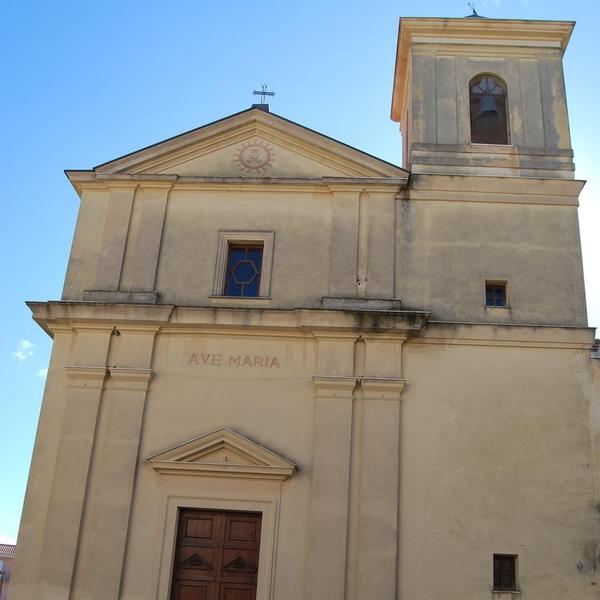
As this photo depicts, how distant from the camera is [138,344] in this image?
14664mm

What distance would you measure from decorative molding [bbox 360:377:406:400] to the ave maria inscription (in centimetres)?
167

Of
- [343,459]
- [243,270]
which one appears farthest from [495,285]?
[243,270]

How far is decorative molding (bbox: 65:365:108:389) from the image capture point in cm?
1438

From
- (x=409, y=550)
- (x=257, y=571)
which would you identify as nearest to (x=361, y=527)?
(x=409, y=550)

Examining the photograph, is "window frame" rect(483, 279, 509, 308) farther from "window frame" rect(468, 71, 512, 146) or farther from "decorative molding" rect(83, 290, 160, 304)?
"decorative molding" rect(83, 290, 160, 304)

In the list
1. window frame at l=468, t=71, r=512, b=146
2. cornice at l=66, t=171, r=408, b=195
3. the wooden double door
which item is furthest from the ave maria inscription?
window frame at l=468, t=71, r=512, b=146

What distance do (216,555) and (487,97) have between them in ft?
35.6

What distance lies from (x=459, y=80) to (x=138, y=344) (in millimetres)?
8769

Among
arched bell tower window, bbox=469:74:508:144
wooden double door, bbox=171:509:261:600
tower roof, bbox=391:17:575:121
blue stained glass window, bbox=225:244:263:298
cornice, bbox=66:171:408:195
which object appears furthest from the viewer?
tower roof, bbox=391:17:575:121

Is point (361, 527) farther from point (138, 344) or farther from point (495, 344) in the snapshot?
point (138, 344)

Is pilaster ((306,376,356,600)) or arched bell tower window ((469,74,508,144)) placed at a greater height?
arched bell tower window ((469,74,508,144))

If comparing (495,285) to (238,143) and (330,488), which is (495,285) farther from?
(238,143)

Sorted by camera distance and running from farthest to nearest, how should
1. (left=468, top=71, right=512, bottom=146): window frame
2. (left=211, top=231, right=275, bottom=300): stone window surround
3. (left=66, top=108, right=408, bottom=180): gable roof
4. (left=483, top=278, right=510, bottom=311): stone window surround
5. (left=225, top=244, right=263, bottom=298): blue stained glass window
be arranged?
1. (left=468, top=71, right=512, bottom=146): window frame
2. (left=66, top=108, right=408, bottom=180): gable roof
3. (left=225, top=244, right=263, bottom=298): blue stained glass window
4. (left=211, top=231, right=275, bottom=300): stone window surround
5. (left=483, top=278, right=510, bottom=311): stone window surround

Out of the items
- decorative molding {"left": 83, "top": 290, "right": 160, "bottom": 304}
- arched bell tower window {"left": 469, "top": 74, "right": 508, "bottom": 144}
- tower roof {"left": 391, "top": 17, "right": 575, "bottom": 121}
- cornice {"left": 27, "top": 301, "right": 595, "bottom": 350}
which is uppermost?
tower roof {"left": 391, "top": 17, "right": 575, "bottom": 121}
